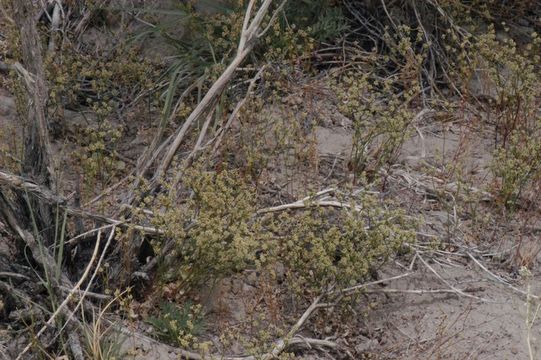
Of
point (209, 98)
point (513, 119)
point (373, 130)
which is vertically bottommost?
point (513, 119)

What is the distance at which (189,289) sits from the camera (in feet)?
13.0

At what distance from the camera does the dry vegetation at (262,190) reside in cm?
A: 374

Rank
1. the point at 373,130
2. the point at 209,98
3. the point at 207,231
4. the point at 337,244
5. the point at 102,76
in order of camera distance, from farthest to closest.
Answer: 1. the point at 102,76
2. the point at 373,130
3. the point at 209,98
4. the point at 337,244
5. the point at 207,231

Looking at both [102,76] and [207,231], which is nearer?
[207,231]

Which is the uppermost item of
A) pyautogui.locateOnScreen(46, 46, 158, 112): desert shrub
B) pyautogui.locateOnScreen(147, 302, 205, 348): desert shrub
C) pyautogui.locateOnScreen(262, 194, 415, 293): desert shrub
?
pyautogui.locateOnScreen(46, 46, 158, 112): desert shrub

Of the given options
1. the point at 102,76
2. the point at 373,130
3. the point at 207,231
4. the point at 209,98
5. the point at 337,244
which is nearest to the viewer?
the point at 207,231

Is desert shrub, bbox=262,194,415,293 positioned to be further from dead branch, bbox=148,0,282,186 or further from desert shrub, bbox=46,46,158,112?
desert shrub, bbox=46,46,158,112

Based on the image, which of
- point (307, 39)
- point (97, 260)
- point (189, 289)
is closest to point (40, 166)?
point (97, 260)

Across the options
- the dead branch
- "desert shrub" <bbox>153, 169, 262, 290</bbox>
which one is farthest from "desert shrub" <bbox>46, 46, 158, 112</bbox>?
"desert shrub" <bbox>153, 169, 262, 290</bbox>

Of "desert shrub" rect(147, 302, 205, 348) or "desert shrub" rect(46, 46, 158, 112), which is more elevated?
"desert shrub" rect(46, 46, 158, 112)

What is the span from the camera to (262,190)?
469 cm

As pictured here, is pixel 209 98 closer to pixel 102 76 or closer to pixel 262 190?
pixel 262 190

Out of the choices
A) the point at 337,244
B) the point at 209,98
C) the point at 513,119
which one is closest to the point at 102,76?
the point at 209,98

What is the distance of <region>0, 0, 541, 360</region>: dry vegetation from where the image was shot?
147 inches
